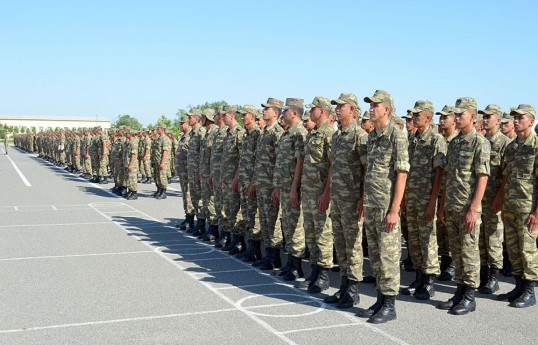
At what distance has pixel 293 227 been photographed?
22.1 feet

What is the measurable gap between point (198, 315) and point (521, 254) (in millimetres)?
3488

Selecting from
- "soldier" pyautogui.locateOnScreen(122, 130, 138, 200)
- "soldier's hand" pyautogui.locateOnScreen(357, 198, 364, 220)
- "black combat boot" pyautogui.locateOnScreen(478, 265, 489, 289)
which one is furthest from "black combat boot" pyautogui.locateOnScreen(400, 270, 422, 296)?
"soldier" pyautogui.locateOnScreen(122, 130, 138, 200)

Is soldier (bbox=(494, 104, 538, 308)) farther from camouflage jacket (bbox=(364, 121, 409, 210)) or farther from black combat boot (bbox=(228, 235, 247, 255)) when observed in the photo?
black combat boot (bbox=(228, 235, 247, 255))

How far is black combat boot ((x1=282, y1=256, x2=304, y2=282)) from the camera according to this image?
6668 mm

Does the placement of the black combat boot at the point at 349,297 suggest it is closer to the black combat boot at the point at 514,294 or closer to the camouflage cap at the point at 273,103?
the black combat boot at the point at 514,294

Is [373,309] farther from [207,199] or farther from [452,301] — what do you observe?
[207,199]

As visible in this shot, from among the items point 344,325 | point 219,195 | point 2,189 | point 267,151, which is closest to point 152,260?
point 219,195

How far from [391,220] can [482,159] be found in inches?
46.0

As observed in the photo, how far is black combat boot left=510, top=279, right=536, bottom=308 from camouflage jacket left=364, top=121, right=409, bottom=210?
1.81 meters

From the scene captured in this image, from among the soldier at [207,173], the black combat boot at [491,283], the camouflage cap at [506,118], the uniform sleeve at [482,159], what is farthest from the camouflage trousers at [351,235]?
the soldier at [207,173]

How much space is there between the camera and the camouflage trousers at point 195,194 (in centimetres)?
969

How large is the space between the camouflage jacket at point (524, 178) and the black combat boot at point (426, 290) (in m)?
1.17

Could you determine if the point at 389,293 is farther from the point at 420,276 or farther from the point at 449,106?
the point at 449,106

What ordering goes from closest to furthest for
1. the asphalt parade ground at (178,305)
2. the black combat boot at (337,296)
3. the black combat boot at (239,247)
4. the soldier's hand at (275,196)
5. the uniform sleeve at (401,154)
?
1. the asphalt parade ground at (178,305)
2. the uniform sleeve at (401,154)
3. the black combat boot at (337,296)
4. the soldier's hand at (275,196)
5. the black combat boot at (239,247)
